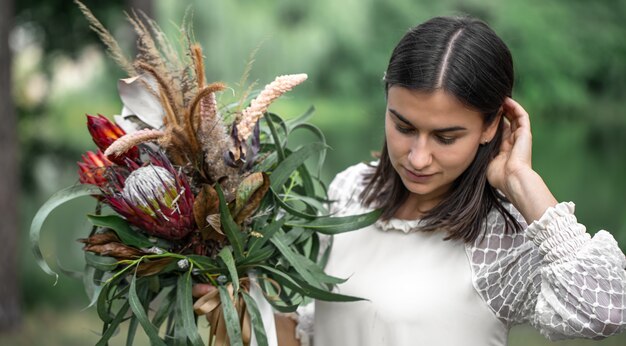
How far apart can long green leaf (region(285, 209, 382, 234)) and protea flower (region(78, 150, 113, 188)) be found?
0.44 metres

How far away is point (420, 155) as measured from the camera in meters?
2.00

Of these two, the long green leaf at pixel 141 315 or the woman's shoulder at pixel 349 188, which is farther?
the woman's shoulder at pixel 349 188

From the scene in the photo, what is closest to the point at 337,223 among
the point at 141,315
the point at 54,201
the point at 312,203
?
the point at 312,203

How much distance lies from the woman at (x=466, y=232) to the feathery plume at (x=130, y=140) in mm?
Answer: 538

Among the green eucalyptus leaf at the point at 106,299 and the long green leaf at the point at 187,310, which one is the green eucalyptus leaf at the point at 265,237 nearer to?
the long green leaf at the point at 187,310

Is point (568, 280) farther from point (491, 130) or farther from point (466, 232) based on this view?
point (491, 130)

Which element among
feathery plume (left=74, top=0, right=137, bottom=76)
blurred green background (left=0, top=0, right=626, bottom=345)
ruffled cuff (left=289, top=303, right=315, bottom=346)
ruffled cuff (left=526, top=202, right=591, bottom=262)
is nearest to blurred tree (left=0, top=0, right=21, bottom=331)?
blurred green background (left=0, top=0, right=626, bottom=345)

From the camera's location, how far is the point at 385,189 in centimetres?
230

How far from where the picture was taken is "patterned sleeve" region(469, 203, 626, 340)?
1873 mm

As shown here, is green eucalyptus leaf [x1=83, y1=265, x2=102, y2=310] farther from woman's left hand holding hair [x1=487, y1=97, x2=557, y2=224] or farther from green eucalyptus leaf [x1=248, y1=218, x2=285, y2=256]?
woman's left hand holding hair [x1=487, y1=97, x2=557, y2=224]

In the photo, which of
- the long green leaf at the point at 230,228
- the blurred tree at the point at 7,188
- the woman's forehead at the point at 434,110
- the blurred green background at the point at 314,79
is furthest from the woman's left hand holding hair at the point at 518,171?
the blurred tree at the point at 7,188

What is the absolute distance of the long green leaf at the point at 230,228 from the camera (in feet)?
6.20

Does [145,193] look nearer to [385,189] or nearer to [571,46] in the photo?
[385,189]

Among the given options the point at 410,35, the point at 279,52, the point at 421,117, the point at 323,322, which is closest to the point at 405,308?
the point at 323,322
